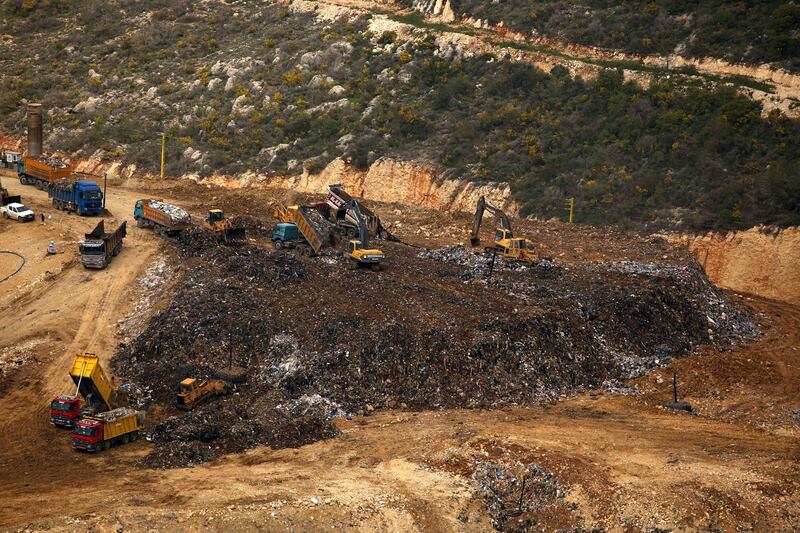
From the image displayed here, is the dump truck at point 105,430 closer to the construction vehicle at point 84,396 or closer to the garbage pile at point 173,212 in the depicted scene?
the construction vehicle at point 84,396

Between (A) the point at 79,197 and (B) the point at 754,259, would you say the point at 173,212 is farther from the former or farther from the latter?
(B) the point at 754,259

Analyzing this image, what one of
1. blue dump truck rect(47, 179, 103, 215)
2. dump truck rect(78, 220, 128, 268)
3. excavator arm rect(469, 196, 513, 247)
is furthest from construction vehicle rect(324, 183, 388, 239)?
blue dump truck rect(47, 179, 103, 215)

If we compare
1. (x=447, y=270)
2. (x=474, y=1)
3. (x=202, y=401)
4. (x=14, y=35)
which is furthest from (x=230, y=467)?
(x=14, y=35)

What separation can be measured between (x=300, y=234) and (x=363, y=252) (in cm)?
523

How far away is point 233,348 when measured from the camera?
1550 inches

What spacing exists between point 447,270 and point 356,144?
2109 cm

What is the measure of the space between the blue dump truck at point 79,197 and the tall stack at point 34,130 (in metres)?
12.2

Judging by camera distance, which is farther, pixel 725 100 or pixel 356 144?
pixel 356 144

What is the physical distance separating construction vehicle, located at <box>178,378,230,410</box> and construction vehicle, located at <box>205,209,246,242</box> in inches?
559

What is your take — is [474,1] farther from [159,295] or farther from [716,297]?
[159,295]

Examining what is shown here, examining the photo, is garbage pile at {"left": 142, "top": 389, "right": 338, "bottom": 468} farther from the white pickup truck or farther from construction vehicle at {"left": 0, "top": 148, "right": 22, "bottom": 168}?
construction vehicle at {"left": 0, "top": 148, "right": 22, "bottom": 168}

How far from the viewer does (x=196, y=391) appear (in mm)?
36219

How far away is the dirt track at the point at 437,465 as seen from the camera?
29.9m

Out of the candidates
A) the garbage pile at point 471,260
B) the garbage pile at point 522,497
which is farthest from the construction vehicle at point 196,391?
the garbage pile at point 471,260
